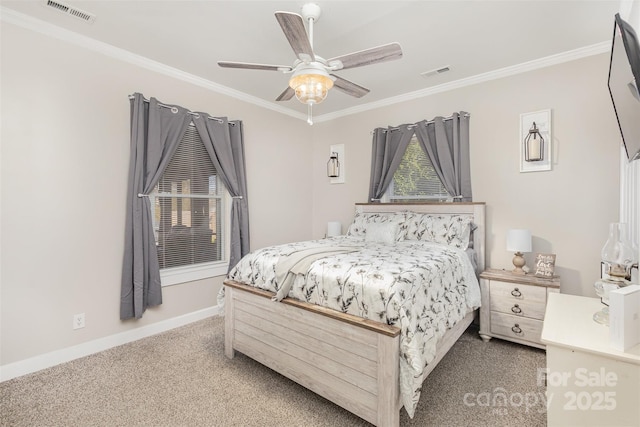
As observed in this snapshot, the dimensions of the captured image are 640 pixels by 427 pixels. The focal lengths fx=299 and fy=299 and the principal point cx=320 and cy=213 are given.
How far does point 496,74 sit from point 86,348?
4740 mm

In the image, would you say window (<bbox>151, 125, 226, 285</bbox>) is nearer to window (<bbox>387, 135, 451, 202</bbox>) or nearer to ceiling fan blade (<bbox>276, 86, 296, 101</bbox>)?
ceiling fan blade (<bbox>276, 86, 296, 101</bbox>)

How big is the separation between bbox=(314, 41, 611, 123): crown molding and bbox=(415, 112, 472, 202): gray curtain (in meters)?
0.37

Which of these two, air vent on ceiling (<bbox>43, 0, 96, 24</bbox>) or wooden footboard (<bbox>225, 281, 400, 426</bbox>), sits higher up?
air vent on ceiling (<bbox>43, 0, 96, 24</bbox>)

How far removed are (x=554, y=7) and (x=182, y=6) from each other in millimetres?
2703

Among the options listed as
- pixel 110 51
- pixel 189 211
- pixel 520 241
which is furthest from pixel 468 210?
pixel 110 51

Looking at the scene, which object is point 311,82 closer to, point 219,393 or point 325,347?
point 325,347

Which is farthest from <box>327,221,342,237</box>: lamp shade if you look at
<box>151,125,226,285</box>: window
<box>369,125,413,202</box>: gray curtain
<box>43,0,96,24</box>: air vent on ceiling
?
<box>43,0,96,24</box>: air vent on ceiling

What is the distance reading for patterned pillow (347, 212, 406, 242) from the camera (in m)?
3.39

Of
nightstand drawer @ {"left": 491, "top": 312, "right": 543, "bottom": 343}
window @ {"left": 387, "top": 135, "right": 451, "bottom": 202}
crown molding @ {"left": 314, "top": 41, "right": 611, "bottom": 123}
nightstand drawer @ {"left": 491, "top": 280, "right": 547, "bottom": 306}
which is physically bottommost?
nightstand drawer @ {"left": 491, "top": 312, "right": 543, "bottom": 343}

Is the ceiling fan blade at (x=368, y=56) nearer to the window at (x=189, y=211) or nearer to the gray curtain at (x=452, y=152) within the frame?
the gray curtain at (x=452, y=152)

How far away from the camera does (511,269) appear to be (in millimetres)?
3121

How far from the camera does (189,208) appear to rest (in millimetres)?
3385

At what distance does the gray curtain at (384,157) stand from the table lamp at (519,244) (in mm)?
1569

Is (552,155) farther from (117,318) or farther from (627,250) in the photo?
(117,318)
